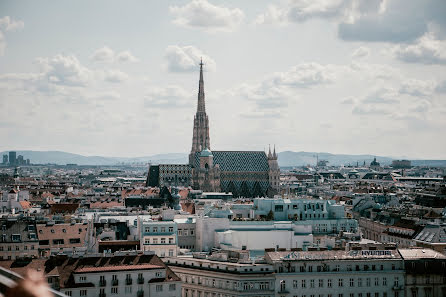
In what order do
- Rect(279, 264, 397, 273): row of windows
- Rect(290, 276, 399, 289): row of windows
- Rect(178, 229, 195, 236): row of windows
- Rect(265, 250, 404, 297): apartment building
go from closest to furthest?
Rect(265, 250, 404, 297): apartment building, Rect(290, 276, 399, 289): row of windows, Rect(279, 264, 397, 273): row of windows, Rect(178, 229, 195, 236): row of windows

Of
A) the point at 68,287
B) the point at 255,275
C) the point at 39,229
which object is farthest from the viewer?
the point at 39,229

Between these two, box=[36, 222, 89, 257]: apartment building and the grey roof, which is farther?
the grey roof

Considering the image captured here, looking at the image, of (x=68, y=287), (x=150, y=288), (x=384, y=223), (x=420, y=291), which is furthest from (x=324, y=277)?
(x=384, y=223)

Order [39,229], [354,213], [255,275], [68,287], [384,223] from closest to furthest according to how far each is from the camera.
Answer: [68,287], [255,275], [39,229], [384,223], [354,213]

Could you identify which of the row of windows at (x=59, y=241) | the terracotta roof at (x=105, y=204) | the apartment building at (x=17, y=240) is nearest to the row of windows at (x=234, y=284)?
the row of windows at (x=59, y=241)

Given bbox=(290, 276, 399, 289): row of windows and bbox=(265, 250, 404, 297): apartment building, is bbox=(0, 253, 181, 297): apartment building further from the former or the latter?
bbox=(290, 276, 399, 289): row of windows

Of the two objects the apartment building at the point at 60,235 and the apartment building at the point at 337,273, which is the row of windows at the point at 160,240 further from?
the apartment building at the point at 337,273

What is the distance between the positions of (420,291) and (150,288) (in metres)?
25.7

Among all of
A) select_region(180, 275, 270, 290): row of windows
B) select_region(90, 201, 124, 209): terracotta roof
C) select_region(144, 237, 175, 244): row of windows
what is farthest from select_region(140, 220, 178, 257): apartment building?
select_region(90, 201, 124, 209): terracotta roof

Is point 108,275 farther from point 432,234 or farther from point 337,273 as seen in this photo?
point 432,234

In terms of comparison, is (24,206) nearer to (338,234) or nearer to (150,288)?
(338,234)

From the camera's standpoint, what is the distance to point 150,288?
62719 mm

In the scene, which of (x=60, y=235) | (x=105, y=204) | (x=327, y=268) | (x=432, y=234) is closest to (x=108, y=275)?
(x=327, y=268)

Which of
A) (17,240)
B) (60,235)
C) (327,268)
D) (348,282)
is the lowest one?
(348,282)
